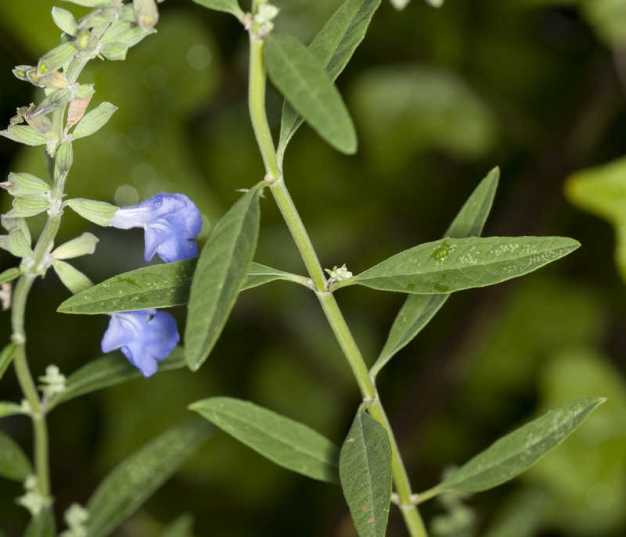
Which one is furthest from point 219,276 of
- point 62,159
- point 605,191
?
point 605,191

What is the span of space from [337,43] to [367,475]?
40 centimetres

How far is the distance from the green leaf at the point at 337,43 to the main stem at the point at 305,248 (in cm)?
4

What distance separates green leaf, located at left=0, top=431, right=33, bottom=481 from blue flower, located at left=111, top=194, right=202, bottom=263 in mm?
380

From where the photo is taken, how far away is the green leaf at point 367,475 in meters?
0.93

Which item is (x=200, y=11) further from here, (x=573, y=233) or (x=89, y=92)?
(x=89, y=92)

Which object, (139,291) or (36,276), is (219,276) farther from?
(36,276)

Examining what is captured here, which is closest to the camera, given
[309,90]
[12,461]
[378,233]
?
[309,90]

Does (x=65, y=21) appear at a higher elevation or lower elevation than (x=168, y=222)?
higher

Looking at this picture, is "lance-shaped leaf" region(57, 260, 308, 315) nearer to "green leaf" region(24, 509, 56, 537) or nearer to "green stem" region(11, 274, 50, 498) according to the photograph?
"green stem" region(11, 274, 50, 498)

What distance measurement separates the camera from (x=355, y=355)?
1008 millimetres

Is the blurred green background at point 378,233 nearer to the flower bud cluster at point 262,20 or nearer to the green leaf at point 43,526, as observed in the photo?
the green leaf at point 43,526

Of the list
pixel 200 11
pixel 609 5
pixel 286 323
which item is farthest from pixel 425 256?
pixel 286 323

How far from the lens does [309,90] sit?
81cm

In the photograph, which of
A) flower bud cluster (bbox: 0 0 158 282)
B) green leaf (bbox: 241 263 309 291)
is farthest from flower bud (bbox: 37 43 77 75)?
green leaf (bbox: 241 263 309 291)
